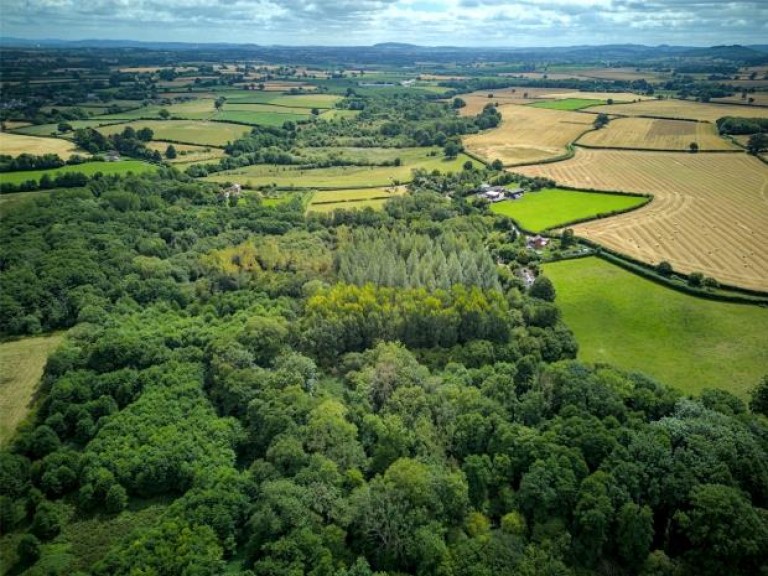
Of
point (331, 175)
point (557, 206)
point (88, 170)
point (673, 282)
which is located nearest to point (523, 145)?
point (557, 206)

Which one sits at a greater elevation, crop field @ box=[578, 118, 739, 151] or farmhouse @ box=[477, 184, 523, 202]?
crop field @ box=[578, 118, 739, 151]

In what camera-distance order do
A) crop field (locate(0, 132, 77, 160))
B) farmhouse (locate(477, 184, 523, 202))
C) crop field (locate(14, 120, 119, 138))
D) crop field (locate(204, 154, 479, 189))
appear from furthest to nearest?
1. crop field (locate(14, 120, 119, 138))
2. crop field (locate(0, 132, 77, 160))
3. crop field (locate(204, 154, 479, 189))
4. farmhouse (locate(477, 184, 523, 202))

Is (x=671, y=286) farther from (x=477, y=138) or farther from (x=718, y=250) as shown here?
(x=477, y=138)

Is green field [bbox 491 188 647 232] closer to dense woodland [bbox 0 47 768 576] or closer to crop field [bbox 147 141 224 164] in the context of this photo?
dense woodland [bbox 0 47 768 576]

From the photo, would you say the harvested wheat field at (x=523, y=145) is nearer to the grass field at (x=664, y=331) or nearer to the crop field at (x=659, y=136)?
the crop field at (x=659, y=136)

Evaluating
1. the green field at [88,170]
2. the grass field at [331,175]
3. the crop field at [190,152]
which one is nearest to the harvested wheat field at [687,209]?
the grass field at [331,175]

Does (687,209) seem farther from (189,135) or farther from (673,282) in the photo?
(189,135)

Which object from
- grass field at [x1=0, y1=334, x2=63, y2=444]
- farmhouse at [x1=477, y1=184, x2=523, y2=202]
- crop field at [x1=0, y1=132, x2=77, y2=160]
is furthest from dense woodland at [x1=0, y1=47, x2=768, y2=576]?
crop field at [x1=0, y1=132, x2=77, y2=160]
